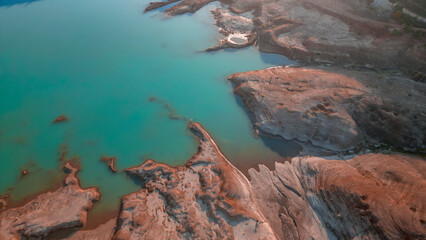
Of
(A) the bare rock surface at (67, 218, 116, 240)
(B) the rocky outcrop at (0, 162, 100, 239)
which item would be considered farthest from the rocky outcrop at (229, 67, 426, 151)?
(B) the rocky outcrop at (0, 162, 100, 239)

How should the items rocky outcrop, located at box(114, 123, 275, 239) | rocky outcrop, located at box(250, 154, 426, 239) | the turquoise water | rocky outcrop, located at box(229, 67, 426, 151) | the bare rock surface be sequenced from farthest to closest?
1. the turquoise water
2. rocky outcrop, located at box(229, 67, 426, 151)
3. the bare rock surface
4. rocky outcrop, located at box(114, 123, 275, 239)
5. rocky outcrop, located at box(250, 154, 426, 239)

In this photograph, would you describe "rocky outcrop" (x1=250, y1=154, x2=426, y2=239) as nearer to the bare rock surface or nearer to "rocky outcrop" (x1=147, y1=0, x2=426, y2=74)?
the bare rock surface

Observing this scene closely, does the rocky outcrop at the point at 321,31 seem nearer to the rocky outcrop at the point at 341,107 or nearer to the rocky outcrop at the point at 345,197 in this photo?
the rocky outcrop at the point at 341,107

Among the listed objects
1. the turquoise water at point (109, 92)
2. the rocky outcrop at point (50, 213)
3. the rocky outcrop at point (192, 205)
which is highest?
the turquoise water at point (109, 92)

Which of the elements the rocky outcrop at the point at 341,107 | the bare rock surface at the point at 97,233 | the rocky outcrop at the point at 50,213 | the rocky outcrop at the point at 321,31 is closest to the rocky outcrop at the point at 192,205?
the bare rock surface at the point at 97,233

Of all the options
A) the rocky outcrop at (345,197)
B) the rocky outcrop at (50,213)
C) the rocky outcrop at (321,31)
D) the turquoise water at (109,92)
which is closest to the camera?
the rocky outcrop at (345,197)

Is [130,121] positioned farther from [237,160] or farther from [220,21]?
[220,21]
